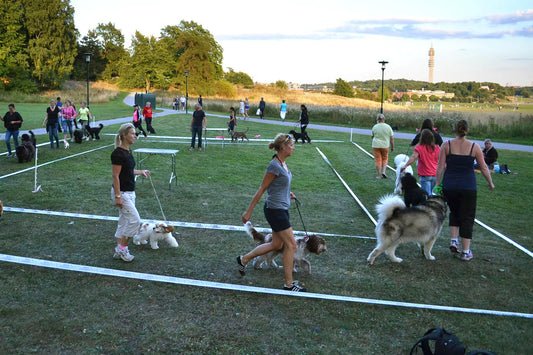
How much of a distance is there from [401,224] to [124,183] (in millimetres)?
3730

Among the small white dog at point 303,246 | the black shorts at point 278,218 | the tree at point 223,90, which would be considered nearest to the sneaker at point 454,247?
the small white dog at point 303,246

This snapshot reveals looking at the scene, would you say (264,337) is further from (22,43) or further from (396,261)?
(22,43)

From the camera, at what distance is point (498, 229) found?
7863 millimetres

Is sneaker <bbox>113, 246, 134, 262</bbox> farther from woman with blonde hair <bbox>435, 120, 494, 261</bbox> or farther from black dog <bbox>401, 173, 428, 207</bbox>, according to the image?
black dog <bbox>401, 173, 428, 207</bbox>

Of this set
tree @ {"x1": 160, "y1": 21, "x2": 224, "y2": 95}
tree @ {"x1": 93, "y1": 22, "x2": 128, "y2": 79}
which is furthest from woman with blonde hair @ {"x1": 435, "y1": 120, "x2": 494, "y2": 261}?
tree @ {"x1": 93, "y1": 22, "x2": 128, "y2": 79}

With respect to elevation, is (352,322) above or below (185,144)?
below

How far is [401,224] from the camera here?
5.69 meters

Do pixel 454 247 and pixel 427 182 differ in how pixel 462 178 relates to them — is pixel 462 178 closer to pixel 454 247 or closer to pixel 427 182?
pixel 454 247

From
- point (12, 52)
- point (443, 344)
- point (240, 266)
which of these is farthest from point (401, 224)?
point (12, 52)

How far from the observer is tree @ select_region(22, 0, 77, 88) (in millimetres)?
65500

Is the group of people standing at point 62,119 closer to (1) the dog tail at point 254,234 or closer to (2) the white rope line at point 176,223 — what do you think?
(2) the white rope line at point 176,223

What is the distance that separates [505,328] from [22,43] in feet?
249

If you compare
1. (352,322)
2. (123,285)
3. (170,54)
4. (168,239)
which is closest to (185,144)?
(168,239)

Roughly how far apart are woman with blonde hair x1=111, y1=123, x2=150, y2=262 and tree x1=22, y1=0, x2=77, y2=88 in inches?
2775
